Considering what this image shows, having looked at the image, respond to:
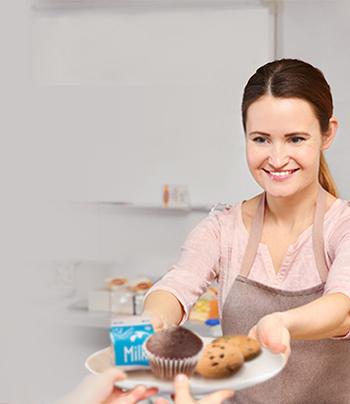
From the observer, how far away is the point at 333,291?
97cm

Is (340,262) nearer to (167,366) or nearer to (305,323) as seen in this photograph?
(305,323)

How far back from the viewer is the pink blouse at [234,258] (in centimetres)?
108

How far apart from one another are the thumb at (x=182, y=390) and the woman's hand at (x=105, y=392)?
0.11 ft

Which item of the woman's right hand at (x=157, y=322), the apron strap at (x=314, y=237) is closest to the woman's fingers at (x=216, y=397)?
the woman's right hand at (x=157, y=322)

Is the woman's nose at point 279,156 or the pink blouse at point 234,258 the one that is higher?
the woman's nose at point 279,156

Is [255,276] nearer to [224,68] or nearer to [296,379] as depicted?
[296,379]

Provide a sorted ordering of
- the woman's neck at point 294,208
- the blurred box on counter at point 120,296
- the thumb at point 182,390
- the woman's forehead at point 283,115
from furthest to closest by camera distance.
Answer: the blurred box on counter at point 120,296, the woman's neck at point 294,208, the woman's forehead at point 283,115, the thumb at point 182,390

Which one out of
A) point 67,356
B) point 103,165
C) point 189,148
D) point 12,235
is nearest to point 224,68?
point 189,148

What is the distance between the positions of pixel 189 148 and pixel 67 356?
41.4 inches

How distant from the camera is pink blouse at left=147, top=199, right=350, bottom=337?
1076 millimetres

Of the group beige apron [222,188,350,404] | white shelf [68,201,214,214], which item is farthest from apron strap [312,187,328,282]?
white shelf [68,201,214,214]

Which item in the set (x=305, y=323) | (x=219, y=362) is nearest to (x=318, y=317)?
(x=305, y=323)

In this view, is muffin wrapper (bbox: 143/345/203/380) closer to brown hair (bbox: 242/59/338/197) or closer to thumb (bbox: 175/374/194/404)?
thumb (bbox: 175/374/194/404)

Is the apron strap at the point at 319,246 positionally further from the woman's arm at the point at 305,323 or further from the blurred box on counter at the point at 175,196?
the blurred box on counter at the point at 175,196
